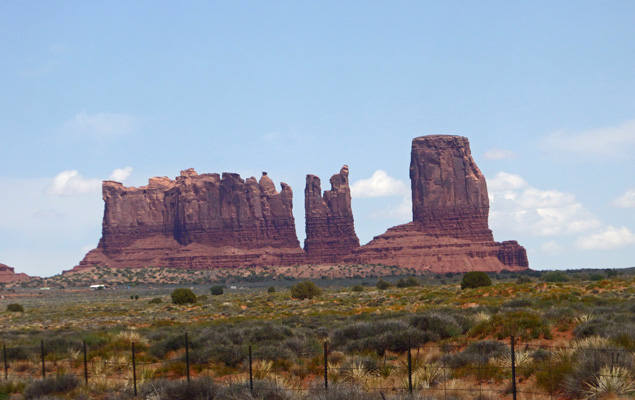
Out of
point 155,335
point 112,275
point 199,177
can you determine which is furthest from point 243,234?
point 155,335

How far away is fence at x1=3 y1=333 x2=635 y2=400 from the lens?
47.3 ft

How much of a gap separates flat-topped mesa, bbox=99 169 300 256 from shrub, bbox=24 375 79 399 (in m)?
154

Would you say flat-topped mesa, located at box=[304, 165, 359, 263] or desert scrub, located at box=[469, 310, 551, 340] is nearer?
desert scrub, located at box=[469, 310, 551, 340]

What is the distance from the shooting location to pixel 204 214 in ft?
571

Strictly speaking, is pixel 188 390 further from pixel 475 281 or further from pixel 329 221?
pixel 329 221

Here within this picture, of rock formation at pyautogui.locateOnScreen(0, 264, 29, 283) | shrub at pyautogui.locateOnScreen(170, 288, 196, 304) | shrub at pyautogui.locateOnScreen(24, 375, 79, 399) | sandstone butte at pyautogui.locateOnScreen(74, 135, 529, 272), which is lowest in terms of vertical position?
shrub at pyautogui.locateOnScreen(24, 375, 79, 399)

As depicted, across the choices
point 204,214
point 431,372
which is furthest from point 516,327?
point 204,214

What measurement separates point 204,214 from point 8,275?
152 feet

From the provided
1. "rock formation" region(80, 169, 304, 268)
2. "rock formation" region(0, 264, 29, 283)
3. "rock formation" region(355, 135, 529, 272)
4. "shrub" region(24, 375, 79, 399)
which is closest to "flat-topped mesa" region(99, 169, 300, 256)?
"rock formation" region(80, 169, 304, 268)

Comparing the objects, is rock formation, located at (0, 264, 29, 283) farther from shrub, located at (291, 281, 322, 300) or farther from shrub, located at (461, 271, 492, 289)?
shrub, located at (461, 271, 492, 289)

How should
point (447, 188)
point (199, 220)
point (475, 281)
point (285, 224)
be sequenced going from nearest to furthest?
point (475, 281) → point (447, 188) → point (199, 220) → point (285, 224)

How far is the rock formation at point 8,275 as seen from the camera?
15125cm

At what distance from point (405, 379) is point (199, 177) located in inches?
6566

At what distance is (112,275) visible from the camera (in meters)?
152
